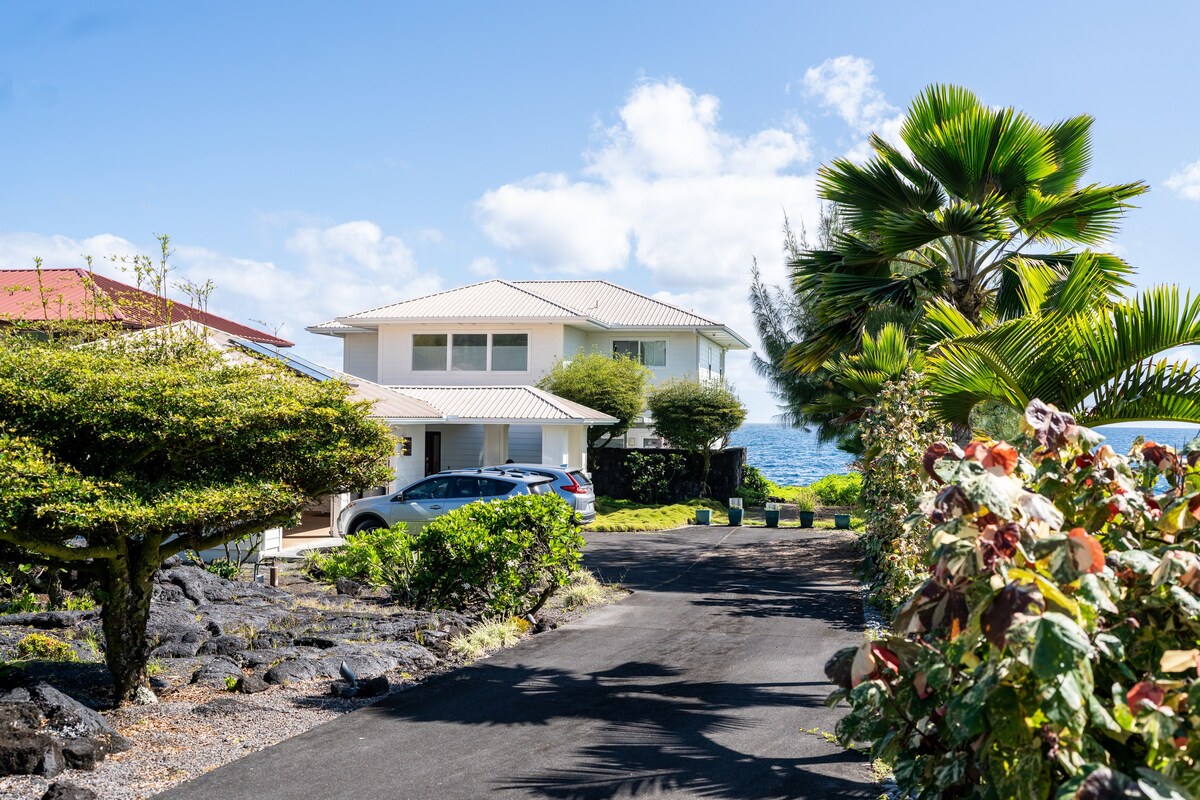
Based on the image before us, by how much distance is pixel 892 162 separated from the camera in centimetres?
1347

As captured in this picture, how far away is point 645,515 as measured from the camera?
94.8 feet

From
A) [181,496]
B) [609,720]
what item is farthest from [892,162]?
[181,496]

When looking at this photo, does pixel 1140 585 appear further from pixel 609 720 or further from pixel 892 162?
pixel 892 162

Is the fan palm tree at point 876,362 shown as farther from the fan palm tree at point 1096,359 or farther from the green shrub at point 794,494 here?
the green shrub at point 794,494

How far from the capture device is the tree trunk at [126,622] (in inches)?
301

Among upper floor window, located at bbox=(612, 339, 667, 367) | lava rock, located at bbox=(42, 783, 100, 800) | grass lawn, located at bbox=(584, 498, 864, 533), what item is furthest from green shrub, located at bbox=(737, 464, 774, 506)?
lava rock, located at bbox=(42, 783, 100, 800)

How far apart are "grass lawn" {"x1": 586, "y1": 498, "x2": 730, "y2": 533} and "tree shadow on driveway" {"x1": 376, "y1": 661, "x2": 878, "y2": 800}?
16643 millimetres

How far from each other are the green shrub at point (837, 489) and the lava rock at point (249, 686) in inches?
1065

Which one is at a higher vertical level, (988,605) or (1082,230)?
(1082,230)

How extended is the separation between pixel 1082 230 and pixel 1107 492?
10.7 meters

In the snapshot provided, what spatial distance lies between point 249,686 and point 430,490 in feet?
38.4

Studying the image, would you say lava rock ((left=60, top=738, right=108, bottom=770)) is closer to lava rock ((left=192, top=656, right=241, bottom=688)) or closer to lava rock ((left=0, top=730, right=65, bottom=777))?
lava rock ((left=0, top=730, right=65, bottom=777))

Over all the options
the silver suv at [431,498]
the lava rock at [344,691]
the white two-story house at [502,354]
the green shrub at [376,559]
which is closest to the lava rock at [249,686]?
the lava rock at [344,691]

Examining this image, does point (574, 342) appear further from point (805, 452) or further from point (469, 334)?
point (805, 452)
